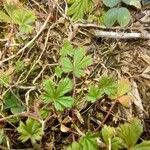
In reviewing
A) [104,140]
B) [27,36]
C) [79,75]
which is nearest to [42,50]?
[27,36]

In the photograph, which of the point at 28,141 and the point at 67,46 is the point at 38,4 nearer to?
the point at 67,46

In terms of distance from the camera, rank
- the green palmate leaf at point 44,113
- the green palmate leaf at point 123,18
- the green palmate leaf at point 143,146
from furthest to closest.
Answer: the green palmate leaf at point 123,18
the green palmate leaf at point 44,113
the green palmate leaf at point 143,146

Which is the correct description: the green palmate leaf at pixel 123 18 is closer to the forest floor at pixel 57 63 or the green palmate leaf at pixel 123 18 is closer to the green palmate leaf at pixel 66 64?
the forest floor at pixel 57 63

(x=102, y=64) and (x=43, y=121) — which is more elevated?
(x=102, y=64)

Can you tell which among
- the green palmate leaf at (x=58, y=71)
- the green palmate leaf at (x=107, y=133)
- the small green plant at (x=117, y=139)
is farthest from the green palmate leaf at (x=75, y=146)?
the green palmate leaf at (x=58, y=71)

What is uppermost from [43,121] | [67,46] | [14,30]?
[14,30]

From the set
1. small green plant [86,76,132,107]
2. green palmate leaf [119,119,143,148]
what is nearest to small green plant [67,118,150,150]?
green palmate leaf [119,119,143,148]
